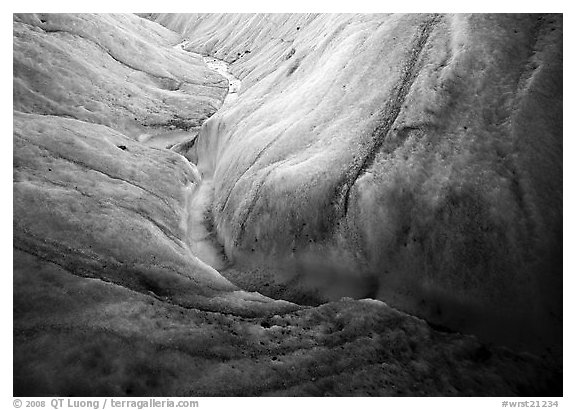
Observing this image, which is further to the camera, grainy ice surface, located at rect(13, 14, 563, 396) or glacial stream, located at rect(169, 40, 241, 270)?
glacial stream, located at rect(169, 40, 241, 270)

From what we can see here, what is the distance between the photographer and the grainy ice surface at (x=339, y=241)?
Answer: 280 inches

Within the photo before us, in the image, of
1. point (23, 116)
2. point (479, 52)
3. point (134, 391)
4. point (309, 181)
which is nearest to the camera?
Answer: point (134, 391)

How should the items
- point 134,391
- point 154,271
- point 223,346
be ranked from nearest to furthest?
point 134,391 → point 223,346 → point 154,271

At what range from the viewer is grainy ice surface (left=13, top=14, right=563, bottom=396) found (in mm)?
7113

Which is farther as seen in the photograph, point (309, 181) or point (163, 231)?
point (163, 231)

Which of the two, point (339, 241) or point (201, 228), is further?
point (201, 228)

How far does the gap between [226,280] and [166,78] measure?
1897 cm

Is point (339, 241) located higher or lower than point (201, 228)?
lower

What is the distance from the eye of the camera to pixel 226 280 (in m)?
10.0

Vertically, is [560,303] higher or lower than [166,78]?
lower

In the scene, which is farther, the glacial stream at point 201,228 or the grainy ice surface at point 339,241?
the glacial stream at point 201,228

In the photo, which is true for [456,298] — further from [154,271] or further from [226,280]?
[154,271]

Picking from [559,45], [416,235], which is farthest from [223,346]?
[559,45]

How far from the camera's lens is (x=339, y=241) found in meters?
9.80
